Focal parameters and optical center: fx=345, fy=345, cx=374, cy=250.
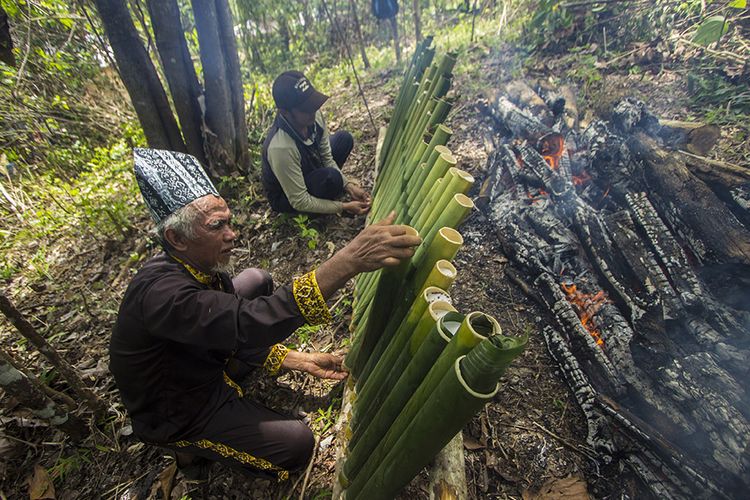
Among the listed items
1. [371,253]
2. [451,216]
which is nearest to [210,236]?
[371,253]

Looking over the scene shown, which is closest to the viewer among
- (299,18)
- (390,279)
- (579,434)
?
(390,279)

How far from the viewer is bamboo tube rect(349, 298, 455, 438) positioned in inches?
50.2

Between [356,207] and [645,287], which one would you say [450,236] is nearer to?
[645,287]

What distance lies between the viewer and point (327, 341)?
122 inches

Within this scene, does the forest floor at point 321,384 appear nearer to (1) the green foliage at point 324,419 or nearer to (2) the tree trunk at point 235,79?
(1) the green foliage at point 324,419

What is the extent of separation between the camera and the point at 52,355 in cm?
243

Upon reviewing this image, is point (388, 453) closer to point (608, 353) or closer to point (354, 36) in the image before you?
point (608, 353)

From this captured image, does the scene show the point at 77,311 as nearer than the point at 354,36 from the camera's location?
Yes

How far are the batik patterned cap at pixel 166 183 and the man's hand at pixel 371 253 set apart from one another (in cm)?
99

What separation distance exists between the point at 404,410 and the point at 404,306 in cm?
54

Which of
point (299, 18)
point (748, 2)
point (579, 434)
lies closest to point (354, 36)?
point (299, 18)

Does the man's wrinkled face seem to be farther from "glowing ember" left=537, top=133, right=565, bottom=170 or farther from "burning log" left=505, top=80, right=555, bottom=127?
"burning log" left=505, top=80, right=555, bottom=127

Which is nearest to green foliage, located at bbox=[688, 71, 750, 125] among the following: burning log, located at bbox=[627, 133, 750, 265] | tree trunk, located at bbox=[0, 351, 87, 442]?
burning log, located at bbox=[627, 133, 750, 265]

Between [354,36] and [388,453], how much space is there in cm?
1192
